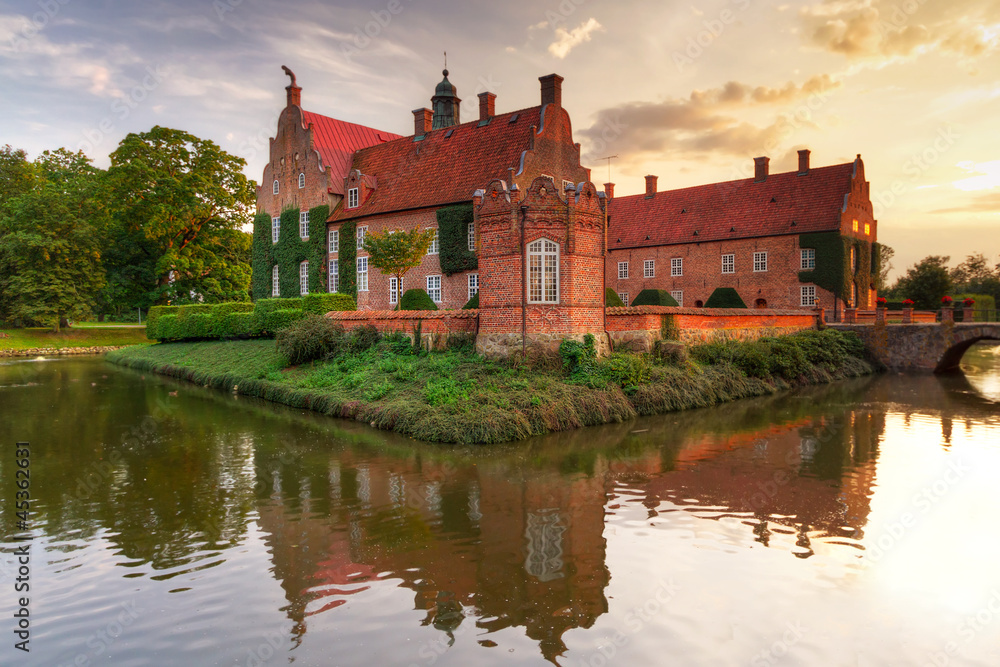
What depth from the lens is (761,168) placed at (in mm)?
36906

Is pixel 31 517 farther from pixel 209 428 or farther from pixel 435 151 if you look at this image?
pixel 435 151

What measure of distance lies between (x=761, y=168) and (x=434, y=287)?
22.4m

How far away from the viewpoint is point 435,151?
2998cm

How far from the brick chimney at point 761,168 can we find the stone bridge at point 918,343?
40.9 feet

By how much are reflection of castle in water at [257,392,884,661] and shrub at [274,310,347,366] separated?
27.0 feet

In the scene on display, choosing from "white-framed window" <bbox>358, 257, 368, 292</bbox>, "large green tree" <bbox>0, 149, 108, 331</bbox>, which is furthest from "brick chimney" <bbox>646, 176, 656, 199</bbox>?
"large green tree" <bbox>0, 149, 108, 331</bbox>

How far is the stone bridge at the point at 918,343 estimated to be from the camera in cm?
2609

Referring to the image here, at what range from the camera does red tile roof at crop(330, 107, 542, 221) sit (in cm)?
2633

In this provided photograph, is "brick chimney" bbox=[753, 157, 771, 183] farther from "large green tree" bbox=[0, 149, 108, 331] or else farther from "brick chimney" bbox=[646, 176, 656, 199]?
"large green tree" bbox=[0, 149, 108, 331]

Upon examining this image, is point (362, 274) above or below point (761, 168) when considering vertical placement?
below

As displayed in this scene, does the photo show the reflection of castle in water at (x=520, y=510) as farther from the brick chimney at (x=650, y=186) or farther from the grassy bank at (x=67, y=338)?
the grassy bank at (x=67, y=338)

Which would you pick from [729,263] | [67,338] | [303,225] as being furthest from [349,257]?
[729,263]

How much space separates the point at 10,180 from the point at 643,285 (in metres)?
46.7

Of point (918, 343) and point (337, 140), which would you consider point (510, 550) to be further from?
point (337, 140)
